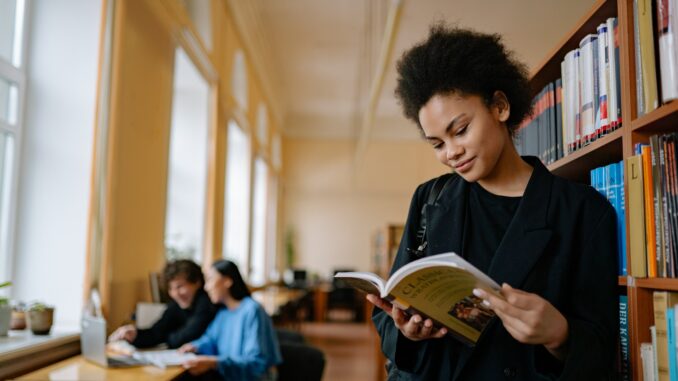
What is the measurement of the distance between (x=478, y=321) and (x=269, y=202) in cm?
1169

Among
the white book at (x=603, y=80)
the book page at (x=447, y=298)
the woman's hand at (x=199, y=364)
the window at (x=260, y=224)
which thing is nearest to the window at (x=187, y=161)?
the woman's hand at (x=199, y=364)

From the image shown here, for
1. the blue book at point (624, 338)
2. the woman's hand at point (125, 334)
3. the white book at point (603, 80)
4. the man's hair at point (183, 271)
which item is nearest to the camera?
the blue book at point (624, 338)

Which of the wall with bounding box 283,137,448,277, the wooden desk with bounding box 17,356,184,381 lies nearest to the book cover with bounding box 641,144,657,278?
the wooden desk with bounding box 17,356,184,381

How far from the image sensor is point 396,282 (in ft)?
3.99

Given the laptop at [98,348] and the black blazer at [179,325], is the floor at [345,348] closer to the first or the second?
the black blazer at [179,325]

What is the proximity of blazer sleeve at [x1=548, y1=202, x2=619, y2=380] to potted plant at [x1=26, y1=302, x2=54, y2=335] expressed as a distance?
2757 mm

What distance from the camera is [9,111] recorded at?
3.61 meters

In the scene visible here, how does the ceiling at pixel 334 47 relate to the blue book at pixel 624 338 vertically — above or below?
above

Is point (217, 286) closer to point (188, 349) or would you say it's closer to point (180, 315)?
point (188, 349)

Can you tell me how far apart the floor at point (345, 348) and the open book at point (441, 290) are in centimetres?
432


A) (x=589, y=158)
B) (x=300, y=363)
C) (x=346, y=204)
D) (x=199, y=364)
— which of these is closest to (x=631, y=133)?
(x=589, y=158)

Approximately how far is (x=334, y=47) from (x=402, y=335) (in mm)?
8632

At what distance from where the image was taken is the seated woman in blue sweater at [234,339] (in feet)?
10.7

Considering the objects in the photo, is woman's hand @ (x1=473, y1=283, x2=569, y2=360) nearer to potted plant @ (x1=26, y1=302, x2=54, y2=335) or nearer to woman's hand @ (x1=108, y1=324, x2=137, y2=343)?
potted plant @ (x1=26, y1=302, x2=54, y2=335)
